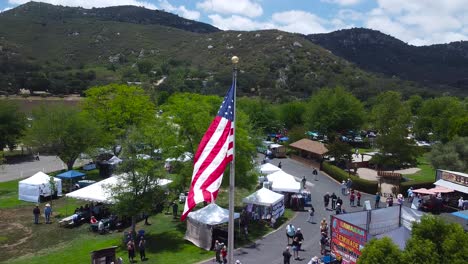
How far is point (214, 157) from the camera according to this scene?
10.4 meters

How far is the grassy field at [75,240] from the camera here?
2092 cm

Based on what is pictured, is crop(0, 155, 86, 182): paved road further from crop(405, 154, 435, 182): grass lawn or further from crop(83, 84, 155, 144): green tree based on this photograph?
crop(405, 154, 435, 182): grass lawn

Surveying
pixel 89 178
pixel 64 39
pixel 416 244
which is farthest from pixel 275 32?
pixel 416 244

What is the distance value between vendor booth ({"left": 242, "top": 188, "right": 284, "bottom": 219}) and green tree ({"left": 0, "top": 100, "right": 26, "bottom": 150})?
35.3 meters

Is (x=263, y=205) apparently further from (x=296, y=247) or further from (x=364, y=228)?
(x=364, y=228)

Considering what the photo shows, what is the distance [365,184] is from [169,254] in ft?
65.5

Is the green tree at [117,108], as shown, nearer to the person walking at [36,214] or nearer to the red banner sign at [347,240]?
the person walking at [36,214]

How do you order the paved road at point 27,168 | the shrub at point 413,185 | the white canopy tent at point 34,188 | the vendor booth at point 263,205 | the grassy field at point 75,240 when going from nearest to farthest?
the grassy field at point 75,240 < the vendor booth at point 263,205 < the white canopy tent at point 34,188 < the shrub at point 413,185 < the paved road at point 27,168

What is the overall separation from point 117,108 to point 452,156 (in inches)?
1318

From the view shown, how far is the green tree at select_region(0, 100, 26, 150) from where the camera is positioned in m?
50.4

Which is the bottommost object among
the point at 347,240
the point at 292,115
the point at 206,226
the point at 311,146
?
the point at 206,226

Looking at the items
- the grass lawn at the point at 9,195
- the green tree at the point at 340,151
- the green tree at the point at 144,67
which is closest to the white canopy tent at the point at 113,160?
the grass lawn at the point at 9,195

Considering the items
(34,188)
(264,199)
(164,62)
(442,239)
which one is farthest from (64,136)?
(164,62)

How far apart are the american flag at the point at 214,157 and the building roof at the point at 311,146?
37.8 m
